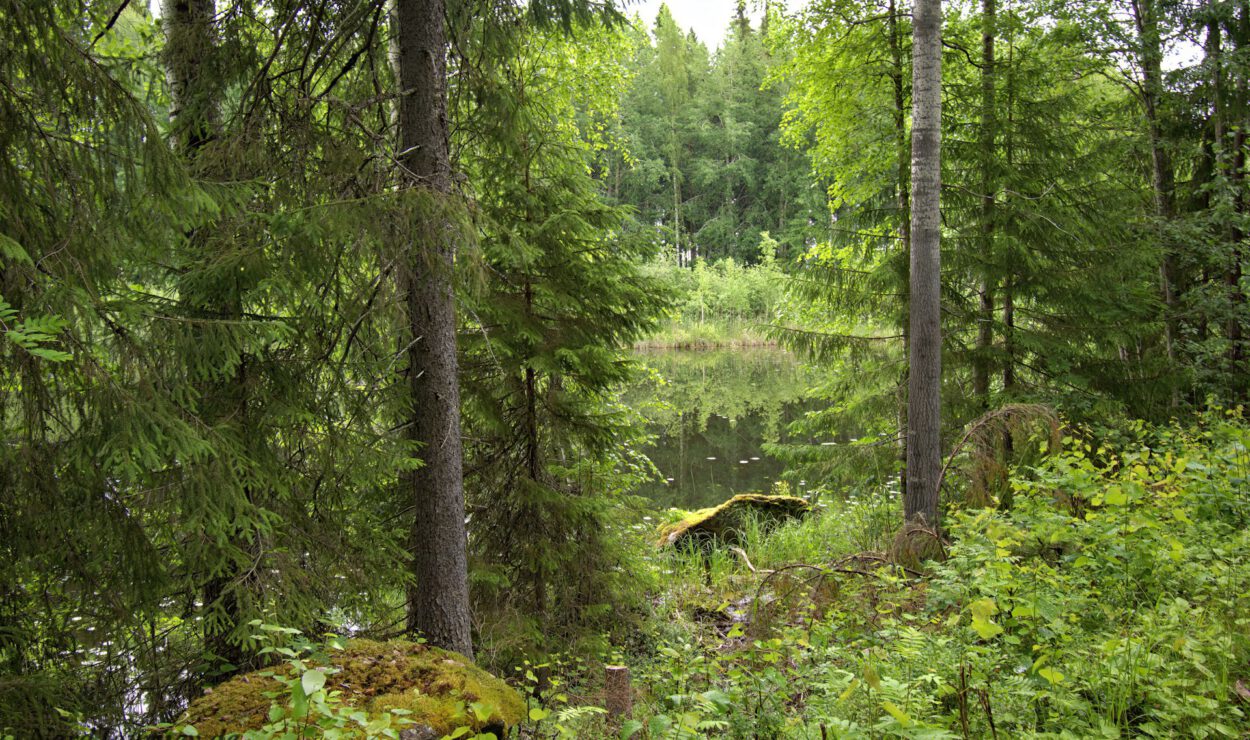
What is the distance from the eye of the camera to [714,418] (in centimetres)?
1873

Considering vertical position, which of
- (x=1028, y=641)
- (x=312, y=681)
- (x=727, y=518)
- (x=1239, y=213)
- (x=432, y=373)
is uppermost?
(x=1239, y=213)

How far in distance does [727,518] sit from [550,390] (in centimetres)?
448

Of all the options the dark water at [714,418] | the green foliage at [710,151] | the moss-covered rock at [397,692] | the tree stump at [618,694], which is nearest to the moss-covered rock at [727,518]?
the dark water at [714,418]

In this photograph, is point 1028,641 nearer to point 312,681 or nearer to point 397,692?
point 397,692

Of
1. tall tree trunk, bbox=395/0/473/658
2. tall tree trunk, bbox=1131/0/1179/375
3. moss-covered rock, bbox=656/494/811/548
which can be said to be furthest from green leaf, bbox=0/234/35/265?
tall tree trunk, bbox=1131/0/1179/375

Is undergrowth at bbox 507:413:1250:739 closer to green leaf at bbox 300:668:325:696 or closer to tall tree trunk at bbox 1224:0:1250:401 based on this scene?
green leaf at bbox 300:668:325:696

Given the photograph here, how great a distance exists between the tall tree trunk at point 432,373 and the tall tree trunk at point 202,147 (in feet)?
2.94

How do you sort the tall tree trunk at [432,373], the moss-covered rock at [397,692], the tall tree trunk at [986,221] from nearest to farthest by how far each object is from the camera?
the moss-covered rock at [397,692], the tall tree trunk at [432,373], the tall tree trunk at [986,221]

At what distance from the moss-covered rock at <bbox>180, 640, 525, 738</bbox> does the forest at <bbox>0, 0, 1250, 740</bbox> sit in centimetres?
2

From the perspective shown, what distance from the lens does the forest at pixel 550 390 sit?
2707 mm

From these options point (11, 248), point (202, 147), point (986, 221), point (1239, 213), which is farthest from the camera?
point (1239, 213)

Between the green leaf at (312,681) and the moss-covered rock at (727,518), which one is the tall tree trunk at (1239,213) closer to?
the moss-covered rock at (727,518)

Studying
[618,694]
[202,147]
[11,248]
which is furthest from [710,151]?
[11,248]

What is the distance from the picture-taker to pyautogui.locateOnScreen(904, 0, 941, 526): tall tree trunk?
5.91m
